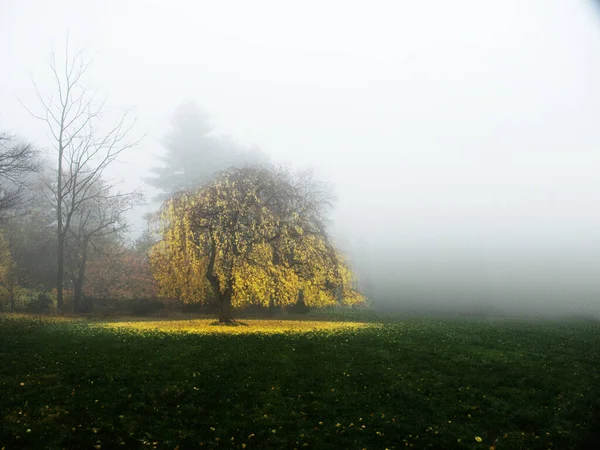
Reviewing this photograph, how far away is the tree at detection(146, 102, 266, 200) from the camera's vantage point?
5894 cm

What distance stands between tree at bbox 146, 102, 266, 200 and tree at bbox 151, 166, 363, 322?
115ft

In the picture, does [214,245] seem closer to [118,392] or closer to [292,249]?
[292,249]

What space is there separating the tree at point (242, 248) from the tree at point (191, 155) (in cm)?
3516

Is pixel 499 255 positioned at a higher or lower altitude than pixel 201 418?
higher

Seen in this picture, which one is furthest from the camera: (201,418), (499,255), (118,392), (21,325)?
(499,255)

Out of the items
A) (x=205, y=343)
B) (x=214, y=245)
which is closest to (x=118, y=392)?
(x=205, y=343)

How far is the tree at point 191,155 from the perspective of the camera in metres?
58.9

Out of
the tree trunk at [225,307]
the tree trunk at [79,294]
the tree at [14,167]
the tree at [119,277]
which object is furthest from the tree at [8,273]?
the tree trunk at [225,307]

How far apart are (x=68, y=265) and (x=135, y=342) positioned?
26957mm

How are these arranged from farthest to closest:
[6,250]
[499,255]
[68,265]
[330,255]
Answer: [499,255]
[68,265]
[6,250]
[330,255]

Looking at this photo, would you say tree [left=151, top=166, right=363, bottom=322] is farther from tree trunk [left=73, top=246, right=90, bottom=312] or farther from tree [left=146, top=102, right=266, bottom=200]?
tree [left=146, top=102, right=266, bottom=200]

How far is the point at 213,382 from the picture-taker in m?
12.0

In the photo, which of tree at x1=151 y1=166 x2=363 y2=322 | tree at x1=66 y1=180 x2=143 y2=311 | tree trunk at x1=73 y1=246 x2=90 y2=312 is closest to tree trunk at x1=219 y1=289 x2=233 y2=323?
tree at x1=151 y1=166 x2=363 y2=322

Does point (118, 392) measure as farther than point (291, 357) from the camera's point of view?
No
